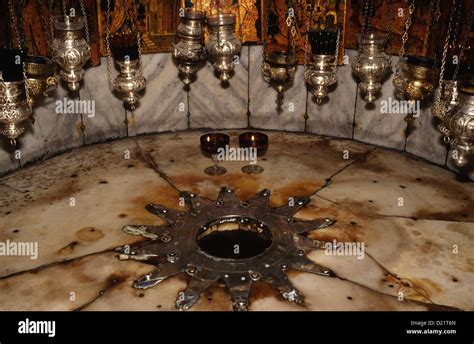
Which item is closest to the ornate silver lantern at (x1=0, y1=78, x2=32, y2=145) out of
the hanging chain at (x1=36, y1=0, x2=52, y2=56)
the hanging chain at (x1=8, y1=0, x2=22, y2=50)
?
the hanging chain at (x1=8, y1=0, x2=22, y2=50)

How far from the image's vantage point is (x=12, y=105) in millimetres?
3818

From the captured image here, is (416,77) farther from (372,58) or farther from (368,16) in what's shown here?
(368,16)

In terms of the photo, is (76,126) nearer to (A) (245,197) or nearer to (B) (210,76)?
(B) (210,76)

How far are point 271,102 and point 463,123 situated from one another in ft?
11.2

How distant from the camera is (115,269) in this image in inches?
165

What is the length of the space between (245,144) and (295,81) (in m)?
1.61

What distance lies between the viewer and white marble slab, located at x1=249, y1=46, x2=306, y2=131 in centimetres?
675

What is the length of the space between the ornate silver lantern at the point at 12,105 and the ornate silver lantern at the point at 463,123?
3.26m

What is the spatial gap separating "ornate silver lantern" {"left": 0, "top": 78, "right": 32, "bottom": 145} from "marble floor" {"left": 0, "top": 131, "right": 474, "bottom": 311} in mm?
1138

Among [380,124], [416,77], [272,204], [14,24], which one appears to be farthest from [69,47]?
[380,124]

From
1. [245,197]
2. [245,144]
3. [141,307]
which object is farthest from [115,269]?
[245,144]

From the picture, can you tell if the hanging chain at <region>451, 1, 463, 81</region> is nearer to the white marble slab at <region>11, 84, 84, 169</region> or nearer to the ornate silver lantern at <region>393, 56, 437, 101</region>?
the ornate silver lantern at <region>393, 56, 437, 101</region>

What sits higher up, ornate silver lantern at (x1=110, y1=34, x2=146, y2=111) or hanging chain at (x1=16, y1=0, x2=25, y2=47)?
hanging chain at (x1=16, y1=0, x2=25, y2=47)

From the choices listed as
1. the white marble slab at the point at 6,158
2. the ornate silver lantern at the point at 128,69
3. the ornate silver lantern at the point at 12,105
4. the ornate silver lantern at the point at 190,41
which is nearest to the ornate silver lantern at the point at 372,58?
the ornate silver lantern at the point at 190,41
